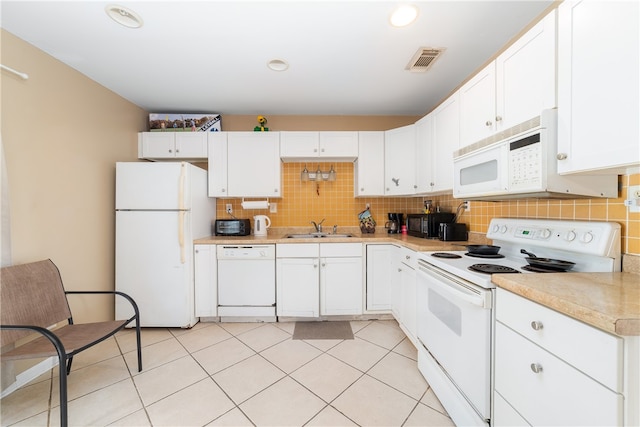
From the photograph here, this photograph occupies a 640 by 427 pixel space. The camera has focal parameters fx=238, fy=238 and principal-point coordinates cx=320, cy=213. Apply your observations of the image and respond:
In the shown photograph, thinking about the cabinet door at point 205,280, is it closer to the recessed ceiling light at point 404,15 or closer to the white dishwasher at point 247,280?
the white dishwasher at point 247,280

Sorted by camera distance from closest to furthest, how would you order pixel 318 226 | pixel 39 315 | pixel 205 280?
pixel 39 315 < pixel 205 280 < pixel 318 226

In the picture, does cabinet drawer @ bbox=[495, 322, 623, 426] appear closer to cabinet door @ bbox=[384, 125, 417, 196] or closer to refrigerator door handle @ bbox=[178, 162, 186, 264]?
cabinet door @ bbox=[384, 125, 417, 196]

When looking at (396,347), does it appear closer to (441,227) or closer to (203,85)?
(441,227)

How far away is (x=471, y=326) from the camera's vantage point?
1222 millimetres

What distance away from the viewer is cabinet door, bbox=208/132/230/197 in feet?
9.39

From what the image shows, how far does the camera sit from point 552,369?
0.83m

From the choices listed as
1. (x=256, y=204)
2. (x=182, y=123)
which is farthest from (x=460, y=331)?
(x=182, y=123)

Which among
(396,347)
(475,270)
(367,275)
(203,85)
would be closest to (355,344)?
(396,347)

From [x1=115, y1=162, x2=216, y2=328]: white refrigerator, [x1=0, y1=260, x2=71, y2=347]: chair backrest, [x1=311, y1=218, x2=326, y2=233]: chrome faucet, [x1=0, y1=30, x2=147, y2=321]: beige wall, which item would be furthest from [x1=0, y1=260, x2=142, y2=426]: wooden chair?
[x1=311, y1=218, x2=326, y2=233]: chrome faucet

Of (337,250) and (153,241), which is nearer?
(153,241)

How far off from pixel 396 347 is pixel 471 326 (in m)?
1.11

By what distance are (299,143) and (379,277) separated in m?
1.82

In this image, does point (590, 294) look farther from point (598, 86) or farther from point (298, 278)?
point (298, 278)

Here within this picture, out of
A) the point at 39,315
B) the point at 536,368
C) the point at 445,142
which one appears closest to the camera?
the point at 536,368
